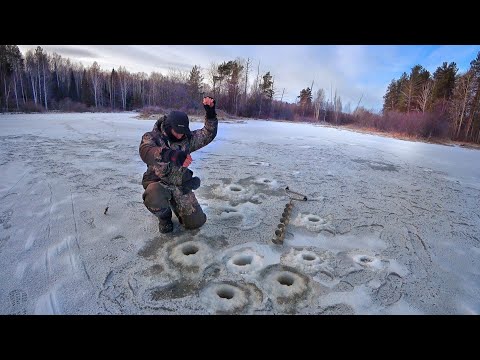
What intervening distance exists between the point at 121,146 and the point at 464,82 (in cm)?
3228

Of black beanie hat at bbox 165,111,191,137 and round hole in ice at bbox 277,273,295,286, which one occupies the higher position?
black beanie hat at bbox 165,111,191,137

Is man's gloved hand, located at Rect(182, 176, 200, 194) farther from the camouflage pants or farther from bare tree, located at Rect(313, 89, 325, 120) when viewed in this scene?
bare tree, located at Rect(313, 89, 325, 120)

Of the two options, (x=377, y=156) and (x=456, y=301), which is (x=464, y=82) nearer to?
(x=377, y=156)

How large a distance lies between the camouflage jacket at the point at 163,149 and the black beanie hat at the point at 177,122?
9cm

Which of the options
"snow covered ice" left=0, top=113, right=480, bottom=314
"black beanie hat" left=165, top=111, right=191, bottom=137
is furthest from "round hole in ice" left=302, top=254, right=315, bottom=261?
"black beanie hat" left=165, top=111, right=191, bottom=137

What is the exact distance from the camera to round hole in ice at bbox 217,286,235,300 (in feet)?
7.78

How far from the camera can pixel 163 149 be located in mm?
2896

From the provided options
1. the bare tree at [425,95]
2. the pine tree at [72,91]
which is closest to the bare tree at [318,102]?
the bare tree at [425,95]

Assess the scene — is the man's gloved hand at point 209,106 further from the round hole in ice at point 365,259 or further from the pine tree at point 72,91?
the pine tree at point 72,91

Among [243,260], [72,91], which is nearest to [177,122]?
[243,260]

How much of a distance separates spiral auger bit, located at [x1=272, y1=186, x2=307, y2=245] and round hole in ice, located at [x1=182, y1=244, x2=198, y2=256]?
839 millimetres

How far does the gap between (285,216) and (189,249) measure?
137 cm
